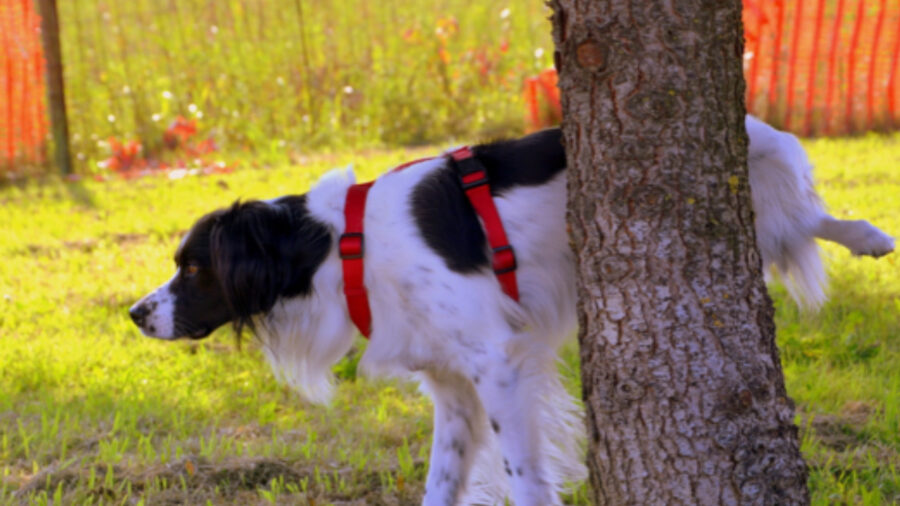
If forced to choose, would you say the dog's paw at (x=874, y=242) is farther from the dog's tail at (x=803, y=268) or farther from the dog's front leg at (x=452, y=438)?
the dog's front leg at (x=452, y=438)

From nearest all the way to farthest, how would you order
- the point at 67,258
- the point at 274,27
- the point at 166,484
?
the point at 166,484 → the point at 67,258 → the point at 274,27

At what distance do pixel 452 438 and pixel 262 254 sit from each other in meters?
0.84

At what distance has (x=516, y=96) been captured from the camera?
9484 mm

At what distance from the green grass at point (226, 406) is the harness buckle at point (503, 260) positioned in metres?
0.85

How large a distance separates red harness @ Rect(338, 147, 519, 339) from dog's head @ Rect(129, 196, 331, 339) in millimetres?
114

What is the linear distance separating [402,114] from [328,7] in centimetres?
232

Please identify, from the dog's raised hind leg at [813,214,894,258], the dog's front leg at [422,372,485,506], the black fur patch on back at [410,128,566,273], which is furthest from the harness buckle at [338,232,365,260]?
the dog's raised hind leg at [813,214,894,258]

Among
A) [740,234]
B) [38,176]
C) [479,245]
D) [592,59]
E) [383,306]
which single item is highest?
[592,59]

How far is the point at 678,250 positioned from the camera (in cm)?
209

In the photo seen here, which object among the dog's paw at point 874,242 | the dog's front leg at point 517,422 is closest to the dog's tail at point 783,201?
the dog's paw at point 874,242

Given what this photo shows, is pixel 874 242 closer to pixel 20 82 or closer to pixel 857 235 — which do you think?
pixel 857 235

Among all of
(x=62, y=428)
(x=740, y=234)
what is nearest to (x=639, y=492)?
(x=740, y=234)

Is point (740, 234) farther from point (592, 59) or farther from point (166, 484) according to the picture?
point (166, 484)

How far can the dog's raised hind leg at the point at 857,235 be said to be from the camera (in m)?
2.89
